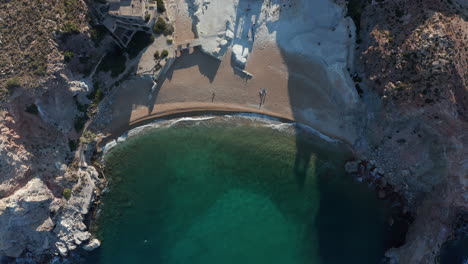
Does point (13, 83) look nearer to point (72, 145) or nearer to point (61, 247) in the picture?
point (72, 145)

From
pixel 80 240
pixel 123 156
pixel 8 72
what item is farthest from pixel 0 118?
pixel 80 240

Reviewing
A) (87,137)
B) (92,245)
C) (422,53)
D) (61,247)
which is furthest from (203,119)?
(422,53)

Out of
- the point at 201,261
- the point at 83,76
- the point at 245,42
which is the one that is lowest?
the point at 201,261

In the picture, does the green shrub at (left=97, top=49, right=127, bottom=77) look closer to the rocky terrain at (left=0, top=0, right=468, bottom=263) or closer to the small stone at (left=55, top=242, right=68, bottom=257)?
the rocky terrain at (left=0, top=0, right=468, bottom=263)

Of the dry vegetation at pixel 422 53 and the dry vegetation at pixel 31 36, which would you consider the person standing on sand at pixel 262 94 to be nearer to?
the dry vegetation at pixel 422 53

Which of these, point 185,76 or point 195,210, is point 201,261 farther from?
point 185,76

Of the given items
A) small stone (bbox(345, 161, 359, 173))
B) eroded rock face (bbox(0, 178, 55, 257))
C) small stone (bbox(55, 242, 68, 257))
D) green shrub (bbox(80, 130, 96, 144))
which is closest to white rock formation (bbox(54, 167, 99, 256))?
small stone (bbox(55, 242, 68, 257))

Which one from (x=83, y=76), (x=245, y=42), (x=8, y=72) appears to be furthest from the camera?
(x=245, y=42)
